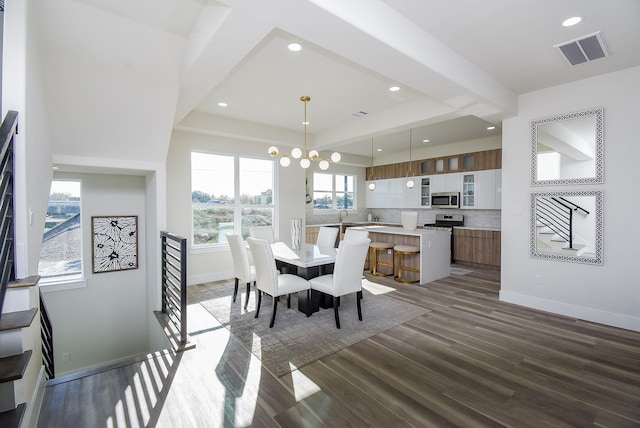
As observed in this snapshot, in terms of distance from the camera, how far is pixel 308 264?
132 inches

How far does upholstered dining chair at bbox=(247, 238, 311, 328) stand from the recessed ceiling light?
10.6 ft

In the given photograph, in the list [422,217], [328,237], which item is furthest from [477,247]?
[328,237]

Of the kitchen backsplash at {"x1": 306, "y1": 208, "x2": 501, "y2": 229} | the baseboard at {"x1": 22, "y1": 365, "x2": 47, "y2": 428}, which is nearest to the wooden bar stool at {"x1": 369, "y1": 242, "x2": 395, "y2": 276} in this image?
the kitchen backsplash at {"x1": 306, "y1": 208, "x2": 501, "y2": 229}

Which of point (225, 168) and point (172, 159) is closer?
point (172, 159)

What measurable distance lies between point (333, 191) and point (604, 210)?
19.0 feet

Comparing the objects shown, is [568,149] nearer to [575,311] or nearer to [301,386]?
[575,311]

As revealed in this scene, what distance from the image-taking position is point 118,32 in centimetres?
248

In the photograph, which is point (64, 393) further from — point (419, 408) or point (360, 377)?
point (419, 408)

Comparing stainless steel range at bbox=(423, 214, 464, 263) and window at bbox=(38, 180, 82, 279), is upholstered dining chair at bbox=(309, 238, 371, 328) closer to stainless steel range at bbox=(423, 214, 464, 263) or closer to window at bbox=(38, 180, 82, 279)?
window at bbox=(38, 180, 82, 279)

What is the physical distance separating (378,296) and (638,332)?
278 cm

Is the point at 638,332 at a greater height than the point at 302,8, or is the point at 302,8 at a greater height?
the point at 302,8

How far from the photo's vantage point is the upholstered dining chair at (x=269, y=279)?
10.5 ft

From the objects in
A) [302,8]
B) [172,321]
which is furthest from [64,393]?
[302,8]

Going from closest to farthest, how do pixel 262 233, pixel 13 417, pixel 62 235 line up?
pixel 13 417 → pixel 62 235 → pixel 262 233
